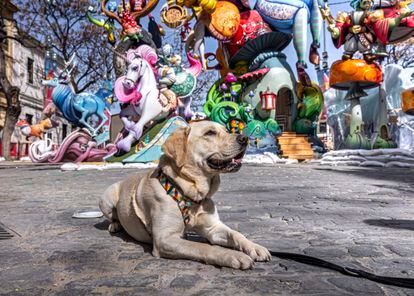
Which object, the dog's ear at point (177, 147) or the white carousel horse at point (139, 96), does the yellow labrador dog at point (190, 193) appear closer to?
the dog's ear at point (177, 147)

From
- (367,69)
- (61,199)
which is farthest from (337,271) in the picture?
(367,69)

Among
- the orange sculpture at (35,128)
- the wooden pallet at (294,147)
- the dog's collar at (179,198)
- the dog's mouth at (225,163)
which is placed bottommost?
the wooden pallet at (294,147)

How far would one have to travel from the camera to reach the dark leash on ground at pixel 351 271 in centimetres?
204

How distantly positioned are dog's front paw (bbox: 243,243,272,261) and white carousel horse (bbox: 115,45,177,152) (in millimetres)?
12253

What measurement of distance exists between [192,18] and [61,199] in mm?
15944

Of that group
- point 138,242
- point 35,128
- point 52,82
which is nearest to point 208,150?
point 138,242

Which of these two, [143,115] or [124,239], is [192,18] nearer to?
[143,115]

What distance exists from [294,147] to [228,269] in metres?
17.6

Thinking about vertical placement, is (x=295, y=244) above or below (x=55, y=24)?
below

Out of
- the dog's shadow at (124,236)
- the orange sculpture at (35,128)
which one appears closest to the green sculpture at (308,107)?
the orange sculpture at (35,128)

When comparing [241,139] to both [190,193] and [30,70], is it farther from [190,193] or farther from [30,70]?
[30,70]

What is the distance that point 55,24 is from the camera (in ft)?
79.8

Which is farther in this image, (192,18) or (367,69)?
(192,18)

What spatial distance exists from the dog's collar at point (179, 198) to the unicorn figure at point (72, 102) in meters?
15.4
